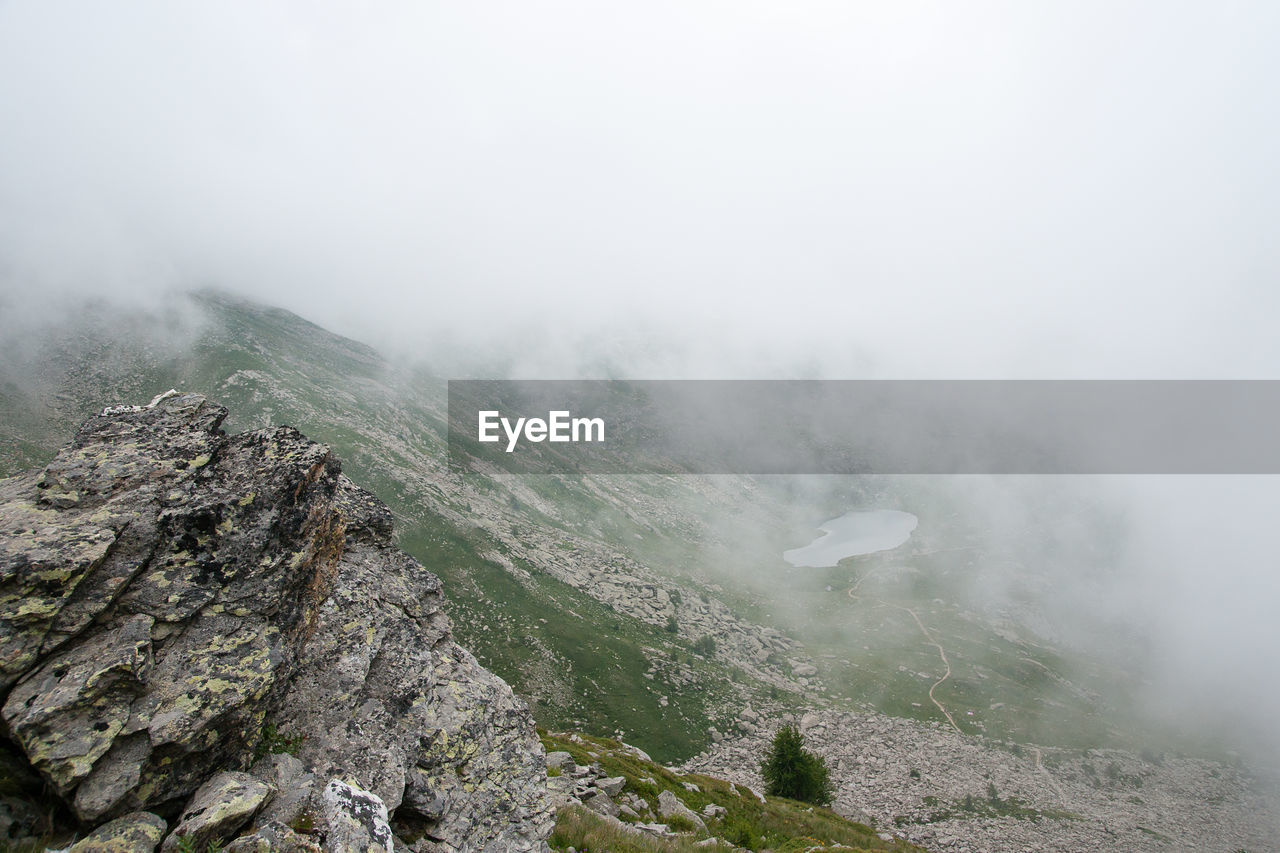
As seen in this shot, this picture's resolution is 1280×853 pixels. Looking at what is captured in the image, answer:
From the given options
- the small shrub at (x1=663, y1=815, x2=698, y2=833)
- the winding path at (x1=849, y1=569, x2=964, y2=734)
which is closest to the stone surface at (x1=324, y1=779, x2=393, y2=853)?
the small shrub at (x1=663, y1=815, x2=698, y2=833)

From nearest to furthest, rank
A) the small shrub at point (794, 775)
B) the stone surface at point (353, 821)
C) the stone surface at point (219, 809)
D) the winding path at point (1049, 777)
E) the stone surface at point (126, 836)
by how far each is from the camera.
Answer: the stone surface at point (126, 836)
the stone surface at point (219, 809)
the stone surface at point (353, 821)
the small shrub at point (794, 775)
the winding path at point (1049, 777)

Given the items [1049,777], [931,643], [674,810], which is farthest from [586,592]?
[931,643]

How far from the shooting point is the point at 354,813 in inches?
A: 332

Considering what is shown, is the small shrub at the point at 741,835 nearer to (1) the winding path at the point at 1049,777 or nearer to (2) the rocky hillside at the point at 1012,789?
(2) the rocky hillside at the point at 1012,789

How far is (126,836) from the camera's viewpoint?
6.77 m

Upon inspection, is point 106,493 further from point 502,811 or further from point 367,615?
point 502,811

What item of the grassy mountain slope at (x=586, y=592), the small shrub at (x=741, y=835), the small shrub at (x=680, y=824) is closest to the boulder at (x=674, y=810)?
the small shrub at (x=680, y=824)

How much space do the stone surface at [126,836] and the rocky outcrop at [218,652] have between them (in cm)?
30

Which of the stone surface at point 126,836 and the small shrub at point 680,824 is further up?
the stone surface at point 126,836

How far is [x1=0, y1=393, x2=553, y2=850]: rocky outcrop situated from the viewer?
7.49m

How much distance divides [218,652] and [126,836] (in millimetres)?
2734

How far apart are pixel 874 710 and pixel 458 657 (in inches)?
3839

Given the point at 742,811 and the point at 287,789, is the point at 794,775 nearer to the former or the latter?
the point at 742,811

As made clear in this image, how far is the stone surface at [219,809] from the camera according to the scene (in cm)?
703
